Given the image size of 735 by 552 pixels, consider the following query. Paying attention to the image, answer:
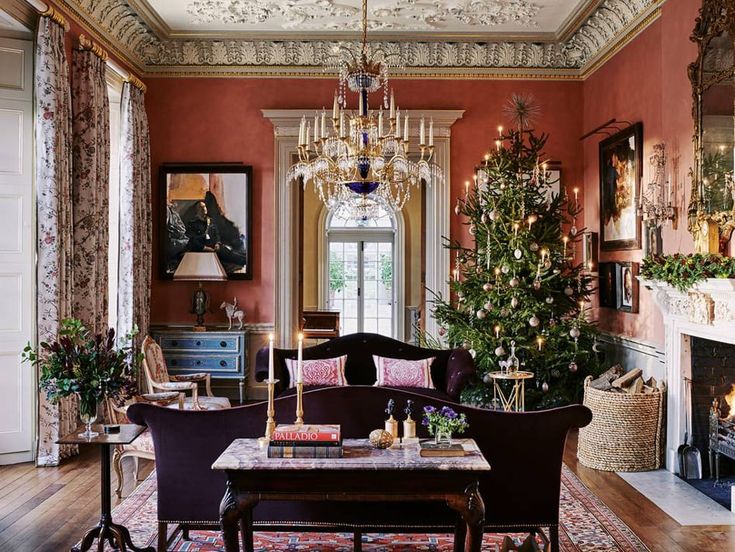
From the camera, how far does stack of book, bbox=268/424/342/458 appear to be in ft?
11.5

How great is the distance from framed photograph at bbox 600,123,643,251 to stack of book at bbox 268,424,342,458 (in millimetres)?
4558

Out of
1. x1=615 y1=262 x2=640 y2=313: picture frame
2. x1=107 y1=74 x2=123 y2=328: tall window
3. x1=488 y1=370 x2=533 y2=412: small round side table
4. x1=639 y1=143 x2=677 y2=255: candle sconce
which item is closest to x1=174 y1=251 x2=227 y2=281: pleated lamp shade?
x1=107 y1=74 x2=123 y2=328: tall window

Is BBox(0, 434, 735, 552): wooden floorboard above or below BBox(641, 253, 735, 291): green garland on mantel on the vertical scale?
below

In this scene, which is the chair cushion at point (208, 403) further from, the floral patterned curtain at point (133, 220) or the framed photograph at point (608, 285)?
the framed photograph at point (608, 285)

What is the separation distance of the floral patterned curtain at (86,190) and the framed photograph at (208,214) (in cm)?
221

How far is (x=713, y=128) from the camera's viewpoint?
217 inches

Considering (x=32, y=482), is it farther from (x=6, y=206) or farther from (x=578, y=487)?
(x=578, y=487)

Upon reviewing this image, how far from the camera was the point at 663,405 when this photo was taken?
20.8 feet

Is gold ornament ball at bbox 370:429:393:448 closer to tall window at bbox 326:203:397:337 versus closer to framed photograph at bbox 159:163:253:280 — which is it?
framed photograph at bbox 159:163:253:280

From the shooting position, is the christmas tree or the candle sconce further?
the christmas tree

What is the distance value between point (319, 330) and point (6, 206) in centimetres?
789

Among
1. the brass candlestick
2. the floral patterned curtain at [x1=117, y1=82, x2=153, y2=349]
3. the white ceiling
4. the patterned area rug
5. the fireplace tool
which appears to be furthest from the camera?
the floral patterned curtain at [x1=117, y1=82, x2=153, y2=349]

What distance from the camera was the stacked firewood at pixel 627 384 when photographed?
21.1ft

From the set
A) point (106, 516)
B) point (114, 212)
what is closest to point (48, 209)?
point (114, 212)
